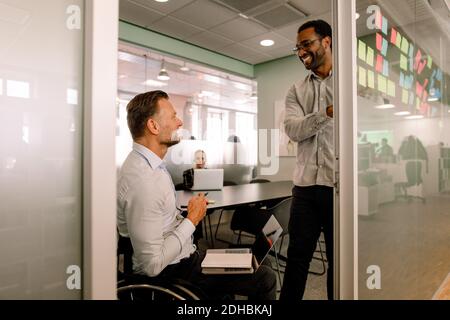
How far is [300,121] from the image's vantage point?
1860 millimetres

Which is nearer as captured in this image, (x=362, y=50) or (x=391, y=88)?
(x=362, y=50)

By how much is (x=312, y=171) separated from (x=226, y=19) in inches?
124

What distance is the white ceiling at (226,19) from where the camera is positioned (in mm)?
3902

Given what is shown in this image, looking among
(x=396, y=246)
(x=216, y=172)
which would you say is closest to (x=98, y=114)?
(x=396, y=246)

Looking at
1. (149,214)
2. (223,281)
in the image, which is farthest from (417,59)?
(149,214)

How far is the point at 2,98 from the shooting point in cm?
63

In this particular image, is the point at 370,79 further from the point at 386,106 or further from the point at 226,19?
the point at 226,19

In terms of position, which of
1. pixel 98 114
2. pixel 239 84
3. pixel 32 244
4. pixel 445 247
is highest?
pixel 239 84

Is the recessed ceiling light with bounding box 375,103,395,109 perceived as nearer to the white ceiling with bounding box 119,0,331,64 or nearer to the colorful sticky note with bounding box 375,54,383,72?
the colorful sticky note with bounding box 375,54,383,72

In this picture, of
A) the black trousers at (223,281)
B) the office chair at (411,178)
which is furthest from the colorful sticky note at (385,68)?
the black trousers at (223,281)

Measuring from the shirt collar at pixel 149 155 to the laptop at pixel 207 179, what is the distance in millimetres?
1790

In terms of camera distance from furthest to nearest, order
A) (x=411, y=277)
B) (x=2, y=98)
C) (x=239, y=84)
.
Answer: (x=239, y=84) < (x=411, y=277) < (x=2, y=98)
